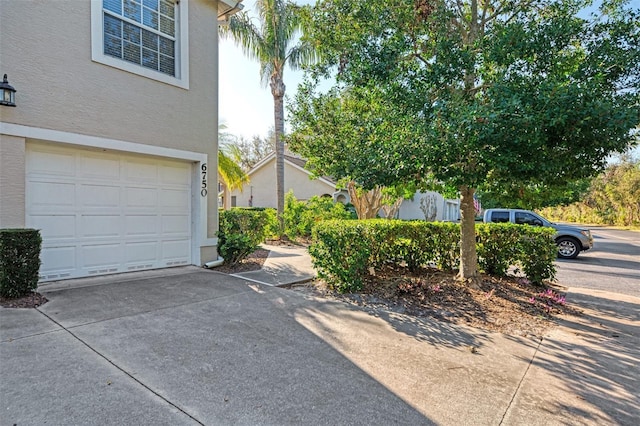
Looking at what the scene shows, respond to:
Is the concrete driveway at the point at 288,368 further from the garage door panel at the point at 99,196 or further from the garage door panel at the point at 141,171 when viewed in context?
the garage door panel at the point at 141,171

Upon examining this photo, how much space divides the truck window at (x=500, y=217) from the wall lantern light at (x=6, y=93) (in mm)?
15227

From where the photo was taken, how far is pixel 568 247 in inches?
490

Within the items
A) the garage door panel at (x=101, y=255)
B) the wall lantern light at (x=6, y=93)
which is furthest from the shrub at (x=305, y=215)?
the wall lantern light at (x=6, y=93)

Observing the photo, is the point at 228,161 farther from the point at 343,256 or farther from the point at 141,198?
the point at 343,256

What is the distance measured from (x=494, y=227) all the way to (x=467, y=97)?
10.4 feet

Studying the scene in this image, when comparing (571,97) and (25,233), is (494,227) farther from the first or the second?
(25,233)

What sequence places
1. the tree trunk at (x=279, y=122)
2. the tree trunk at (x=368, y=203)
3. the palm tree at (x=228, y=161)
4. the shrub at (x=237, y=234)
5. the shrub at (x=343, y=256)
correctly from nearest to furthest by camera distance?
1. the shrub at (x=343, y=256)
2. the shrub at (x=237, y=234)
3. the tree trunk at (x=279, y=122)
4. the tree trunk at (x=368, y=203)
5. the palm tree at (x=228, y=161)

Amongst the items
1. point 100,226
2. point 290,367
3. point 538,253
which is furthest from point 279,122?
point 290,367

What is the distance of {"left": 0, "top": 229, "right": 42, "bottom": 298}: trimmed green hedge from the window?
11.3 ft

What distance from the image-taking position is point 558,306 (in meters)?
5.84

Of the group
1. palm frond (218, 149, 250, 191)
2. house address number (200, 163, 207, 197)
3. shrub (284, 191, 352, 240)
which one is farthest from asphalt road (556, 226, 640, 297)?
palm frond (218, 149, 250, 191)

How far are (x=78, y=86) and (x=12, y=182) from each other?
198 centimetres

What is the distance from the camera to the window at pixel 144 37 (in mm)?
6344

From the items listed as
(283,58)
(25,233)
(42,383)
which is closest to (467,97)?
(42,383)
